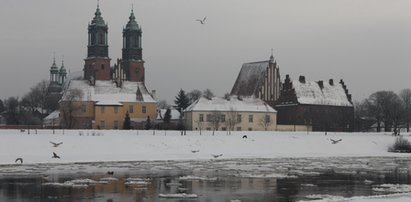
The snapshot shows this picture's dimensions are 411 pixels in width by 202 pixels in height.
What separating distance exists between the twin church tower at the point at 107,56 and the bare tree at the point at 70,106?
4058mm

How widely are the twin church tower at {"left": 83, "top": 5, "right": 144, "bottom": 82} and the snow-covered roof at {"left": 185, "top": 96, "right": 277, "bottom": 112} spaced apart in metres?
16.6

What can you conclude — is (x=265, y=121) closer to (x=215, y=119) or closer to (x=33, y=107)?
(x=215, y=119)

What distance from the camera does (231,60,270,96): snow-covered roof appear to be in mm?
98688

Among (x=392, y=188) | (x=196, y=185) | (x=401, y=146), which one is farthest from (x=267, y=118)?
(x=392, y=188)

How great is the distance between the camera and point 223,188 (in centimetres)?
2908

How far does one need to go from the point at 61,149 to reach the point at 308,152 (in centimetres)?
2529

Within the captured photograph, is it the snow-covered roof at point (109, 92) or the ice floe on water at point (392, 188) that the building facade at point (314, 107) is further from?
the ice floe on water at point (392, 188)

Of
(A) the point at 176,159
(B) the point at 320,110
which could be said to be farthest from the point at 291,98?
(A) the point at 176,159

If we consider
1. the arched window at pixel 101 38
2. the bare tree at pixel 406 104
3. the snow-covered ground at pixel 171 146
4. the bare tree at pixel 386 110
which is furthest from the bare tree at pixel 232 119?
the bare tree at pixel 406 104

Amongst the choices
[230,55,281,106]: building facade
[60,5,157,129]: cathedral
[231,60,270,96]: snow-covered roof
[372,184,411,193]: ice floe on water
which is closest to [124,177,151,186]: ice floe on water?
[372,184,411,193]: ice floe on water

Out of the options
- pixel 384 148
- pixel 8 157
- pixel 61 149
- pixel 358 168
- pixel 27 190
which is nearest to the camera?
pixel 27 190

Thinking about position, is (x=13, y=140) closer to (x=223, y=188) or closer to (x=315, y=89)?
(x=223, y=188)

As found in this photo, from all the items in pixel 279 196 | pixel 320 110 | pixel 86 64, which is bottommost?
pixel 279 196

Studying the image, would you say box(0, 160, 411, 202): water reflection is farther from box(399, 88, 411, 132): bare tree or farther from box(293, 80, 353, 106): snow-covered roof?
box(399, 88, 411, 132): bare tree
